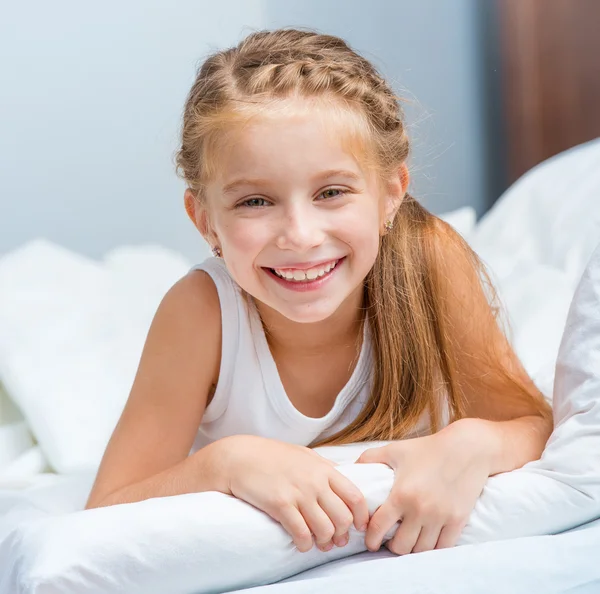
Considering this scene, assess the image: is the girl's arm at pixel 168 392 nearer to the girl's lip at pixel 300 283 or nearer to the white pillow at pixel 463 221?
the girl's lip at pixel 300 283

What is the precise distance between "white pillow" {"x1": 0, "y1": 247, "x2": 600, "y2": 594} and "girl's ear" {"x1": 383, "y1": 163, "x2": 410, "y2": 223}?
1.03 feet

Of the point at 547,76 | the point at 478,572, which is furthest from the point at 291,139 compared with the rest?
the point at 547,76

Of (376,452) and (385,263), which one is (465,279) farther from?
(376,452)

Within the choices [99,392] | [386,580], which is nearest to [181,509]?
[386,580]

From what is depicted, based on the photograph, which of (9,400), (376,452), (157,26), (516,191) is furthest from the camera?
(157,26)

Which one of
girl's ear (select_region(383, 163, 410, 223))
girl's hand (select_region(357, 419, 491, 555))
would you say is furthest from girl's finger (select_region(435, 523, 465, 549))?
girl's ear (select_region(383, 163, 410, 223))

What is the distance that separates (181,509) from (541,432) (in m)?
0.43

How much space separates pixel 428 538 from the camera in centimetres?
78

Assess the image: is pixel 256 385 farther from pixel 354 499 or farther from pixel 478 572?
pixel 478 572

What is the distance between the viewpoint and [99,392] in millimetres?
1348

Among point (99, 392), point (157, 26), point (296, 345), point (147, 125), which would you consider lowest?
point (99, 392)

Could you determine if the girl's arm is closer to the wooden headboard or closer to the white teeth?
the white teeth

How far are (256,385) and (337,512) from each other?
1.26ft

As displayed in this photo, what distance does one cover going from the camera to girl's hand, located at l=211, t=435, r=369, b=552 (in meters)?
0.74
